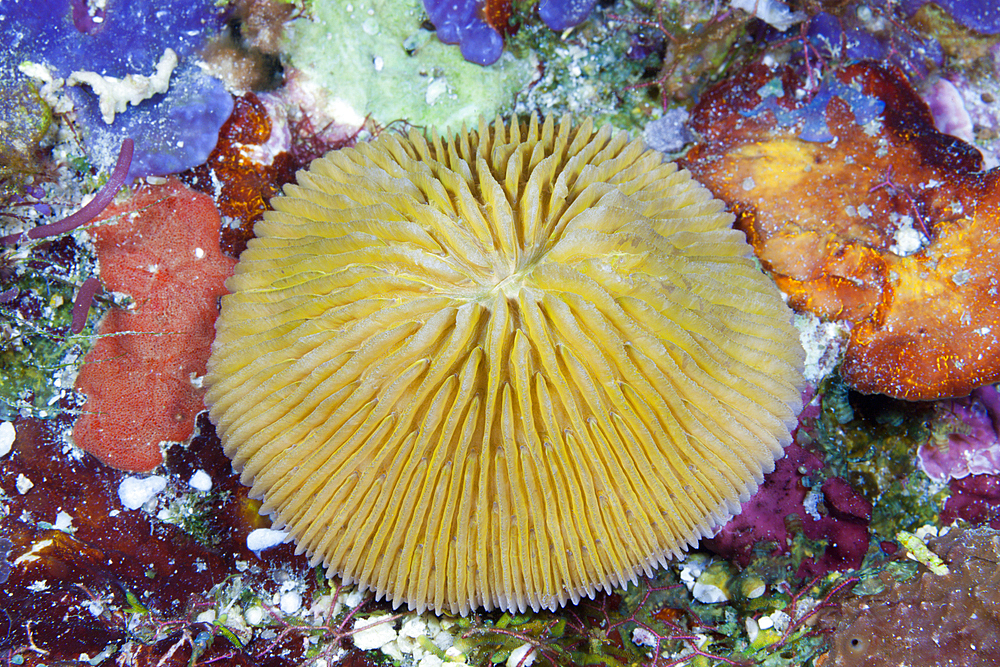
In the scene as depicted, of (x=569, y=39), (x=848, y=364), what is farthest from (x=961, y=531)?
(x=569, y=39)

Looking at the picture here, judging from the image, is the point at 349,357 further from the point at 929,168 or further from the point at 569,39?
the point at 929,168

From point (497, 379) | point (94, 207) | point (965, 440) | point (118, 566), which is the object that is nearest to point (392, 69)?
point (94, 207)

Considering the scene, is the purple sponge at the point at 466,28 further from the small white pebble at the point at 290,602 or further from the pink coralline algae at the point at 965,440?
the pink coralline algae at the point at 965,440

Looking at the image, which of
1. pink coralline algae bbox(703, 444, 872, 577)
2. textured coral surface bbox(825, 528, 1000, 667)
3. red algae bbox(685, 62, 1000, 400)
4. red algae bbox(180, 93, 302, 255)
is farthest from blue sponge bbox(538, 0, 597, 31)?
textured coral surface bbox(825, 528, 1000, 667)

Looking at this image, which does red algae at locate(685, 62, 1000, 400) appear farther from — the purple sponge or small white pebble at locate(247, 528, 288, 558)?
small white pebble at locate(247, 528, 288, 558)

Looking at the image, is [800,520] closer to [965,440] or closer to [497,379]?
[965,440]
